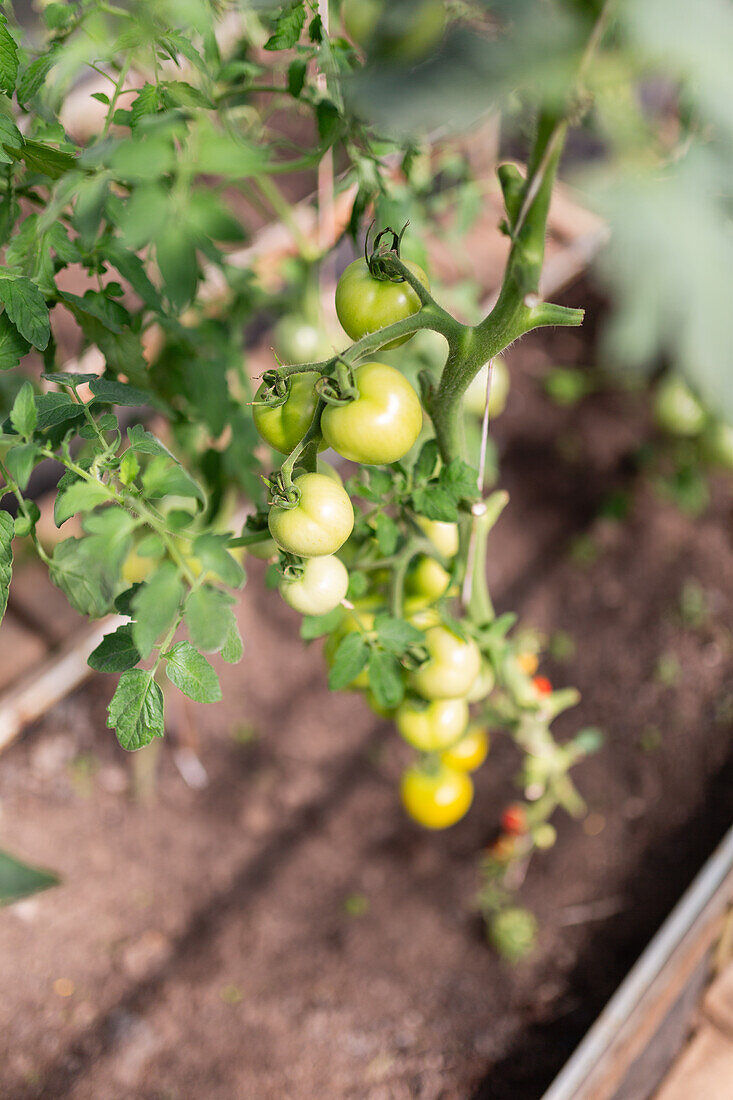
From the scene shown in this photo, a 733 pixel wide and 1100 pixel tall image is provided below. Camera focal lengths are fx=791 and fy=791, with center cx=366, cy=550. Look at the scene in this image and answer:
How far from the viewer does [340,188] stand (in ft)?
2.41

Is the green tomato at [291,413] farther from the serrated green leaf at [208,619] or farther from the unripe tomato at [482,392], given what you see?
the unripe tomato at [482,392]

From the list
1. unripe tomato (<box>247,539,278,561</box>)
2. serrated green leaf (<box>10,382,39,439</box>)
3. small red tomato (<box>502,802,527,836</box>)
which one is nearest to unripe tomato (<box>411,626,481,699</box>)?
unripe tomato (<box>247,539,278,561</box>)

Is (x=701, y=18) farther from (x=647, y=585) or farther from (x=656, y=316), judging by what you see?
(x=647, y=585)

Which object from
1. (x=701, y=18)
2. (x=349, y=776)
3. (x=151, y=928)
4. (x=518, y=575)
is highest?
(x=701, y=18)

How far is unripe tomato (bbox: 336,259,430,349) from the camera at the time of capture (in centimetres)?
51

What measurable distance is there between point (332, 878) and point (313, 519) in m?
1.01

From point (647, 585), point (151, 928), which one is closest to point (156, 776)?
point (151, 928)

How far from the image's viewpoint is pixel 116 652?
21.1 inches

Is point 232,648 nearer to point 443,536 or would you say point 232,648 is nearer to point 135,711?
point 135,711

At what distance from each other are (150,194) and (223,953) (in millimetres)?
1151

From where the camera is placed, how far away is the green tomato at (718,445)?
1.57m

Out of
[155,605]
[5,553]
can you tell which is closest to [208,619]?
[155,605]

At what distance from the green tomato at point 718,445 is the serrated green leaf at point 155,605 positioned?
1.35 meters

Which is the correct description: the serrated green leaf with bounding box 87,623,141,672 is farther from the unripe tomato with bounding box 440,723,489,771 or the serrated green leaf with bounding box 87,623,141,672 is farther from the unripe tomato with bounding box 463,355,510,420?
the unripe tomato with bounding box 463,355,510,420
